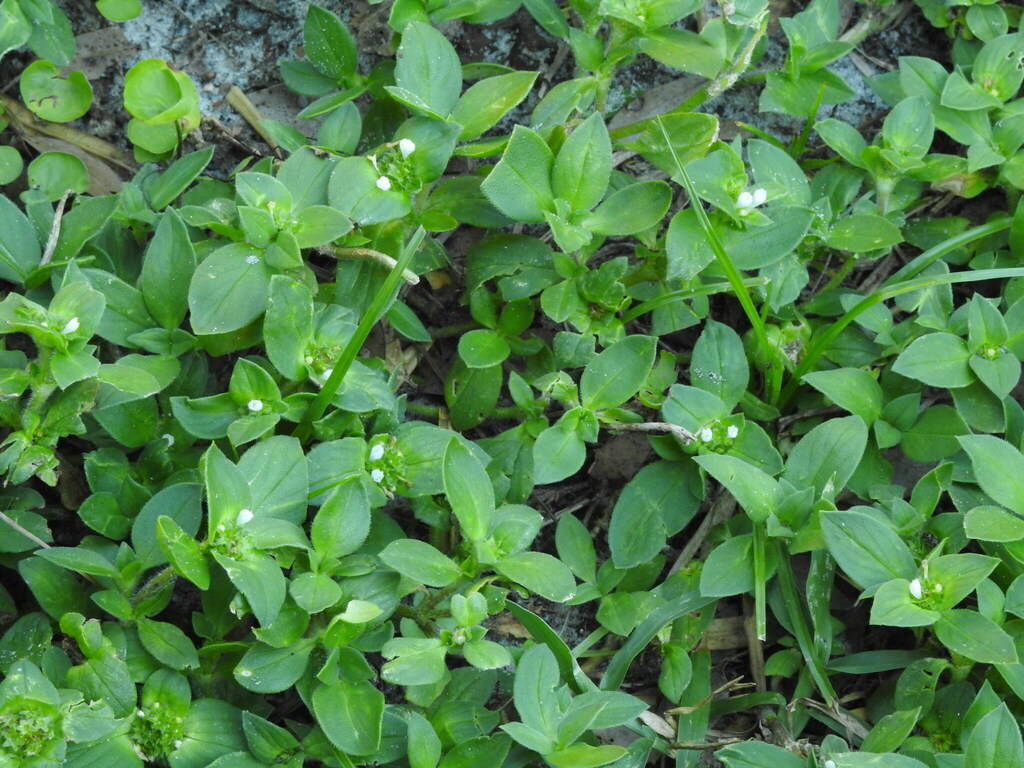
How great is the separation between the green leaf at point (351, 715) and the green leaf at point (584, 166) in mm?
1454

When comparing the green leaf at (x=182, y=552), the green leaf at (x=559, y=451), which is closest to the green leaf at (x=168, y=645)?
the green leaf at (x=182, y=552)

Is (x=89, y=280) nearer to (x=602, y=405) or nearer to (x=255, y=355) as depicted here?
(x=255, y=355)

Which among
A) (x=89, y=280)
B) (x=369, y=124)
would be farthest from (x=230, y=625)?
(x=369, y=124)

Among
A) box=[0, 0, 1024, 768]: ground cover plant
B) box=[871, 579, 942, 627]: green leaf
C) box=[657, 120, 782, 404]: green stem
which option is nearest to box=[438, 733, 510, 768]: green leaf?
box=[0, 0, 1024, 768]: ground cover plant

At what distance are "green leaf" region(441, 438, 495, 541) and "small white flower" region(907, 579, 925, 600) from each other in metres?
1.11

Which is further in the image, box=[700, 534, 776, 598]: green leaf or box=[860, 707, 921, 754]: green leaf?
box=[700, 534, 776, 598]: green leaf

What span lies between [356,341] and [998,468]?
177 centimetres

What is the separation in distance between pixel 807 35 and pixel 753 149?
55cm

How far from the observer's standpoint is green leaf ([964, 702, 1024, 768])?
2344 mm

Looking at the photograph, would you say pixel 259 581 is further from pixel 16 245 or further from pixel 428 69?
pixel 428 69

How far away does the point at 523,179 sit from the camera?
2.80 m

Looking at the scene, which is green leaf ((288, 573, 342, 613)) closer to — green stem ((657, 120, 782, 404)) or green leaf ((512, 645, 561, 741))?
green leaf ((512, 645, 561, 741))

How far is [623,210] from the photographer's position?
286 cm

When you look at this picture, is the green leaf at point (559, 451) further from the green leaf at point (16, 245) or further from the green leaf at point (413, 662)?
the green leaf at point (16, 245)
